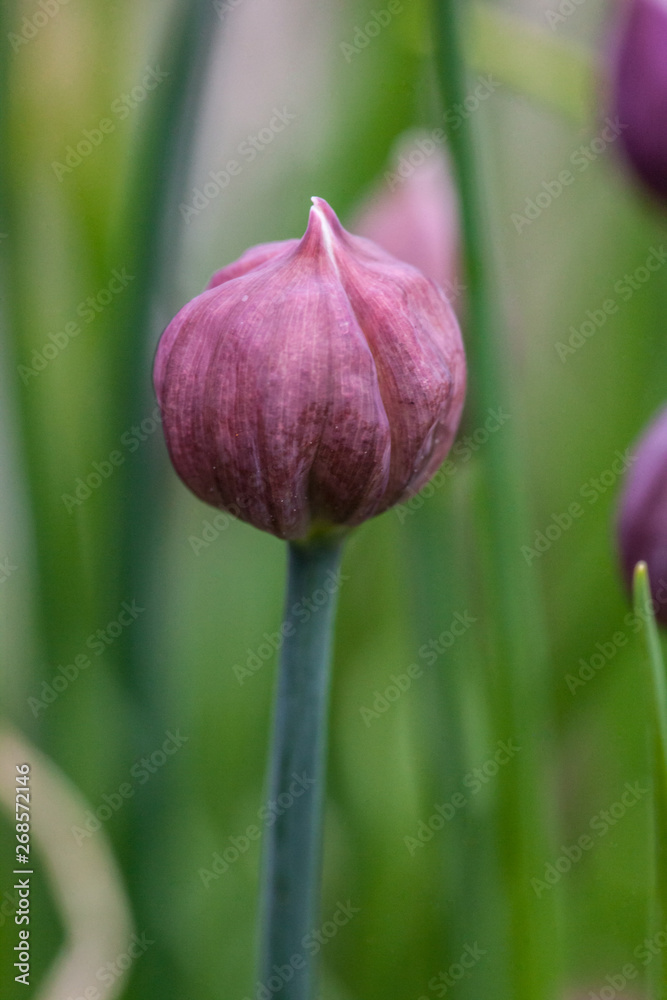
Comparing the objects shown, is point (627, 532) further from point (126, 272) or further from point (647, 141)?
point (126, 272)

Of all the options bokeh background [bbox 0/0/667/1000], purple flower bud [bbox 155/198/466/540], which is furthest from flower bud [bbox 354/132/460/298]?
Result: purple flower bud [bbox 155/198/466/540]

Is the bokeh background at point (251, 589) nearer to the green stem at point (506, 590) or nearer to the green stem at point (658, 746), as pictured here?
the green stem at point (506, 590)

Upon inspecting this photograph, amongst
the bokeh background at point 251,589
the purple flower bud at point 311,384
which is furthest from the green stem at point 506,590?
the purple flower bud at point 311,384

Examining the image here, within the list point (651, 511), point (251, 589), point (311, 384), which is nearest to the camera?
point (311, 384)

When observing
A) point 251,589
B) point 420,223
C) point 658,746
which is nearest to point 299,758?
point 658,746

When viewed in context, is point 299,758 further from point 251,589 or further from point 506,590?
point 251,589
